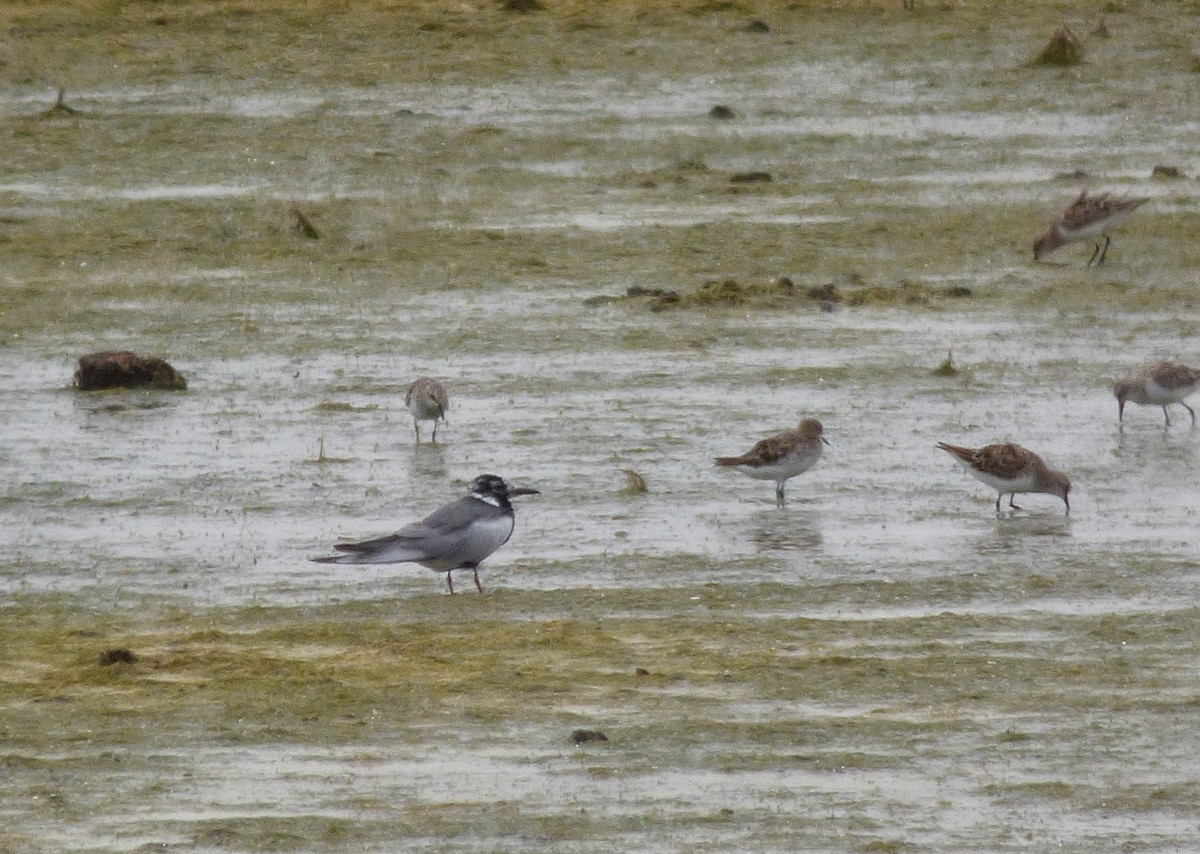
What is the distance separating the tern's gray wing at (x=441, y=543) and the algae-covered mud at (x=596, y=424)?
0.66ft

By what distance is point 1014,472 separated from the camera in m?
12.1

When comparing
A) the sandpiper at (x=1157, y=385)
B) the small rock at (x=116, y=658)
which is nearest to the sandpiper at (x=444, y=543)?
the small rock at (x=116, y=658)

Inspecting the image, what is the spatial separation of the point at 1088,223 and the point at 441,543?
8.15 metres

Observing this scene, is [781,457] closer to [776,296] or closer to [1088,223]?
[776,296]

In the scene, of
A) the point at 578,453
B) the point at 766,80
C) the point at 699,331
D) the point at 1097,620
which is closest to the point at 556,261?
the point at 699,331

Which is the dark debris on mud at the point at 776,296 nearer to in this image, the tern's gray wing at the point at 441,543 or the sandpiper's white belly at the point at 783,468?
the sandpiper's white belly at the point at 783,468

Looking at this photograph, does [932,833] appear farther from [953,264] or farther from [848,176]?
[848,176]

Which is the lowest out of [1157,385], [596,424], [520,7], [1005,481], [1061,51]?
[596,424]

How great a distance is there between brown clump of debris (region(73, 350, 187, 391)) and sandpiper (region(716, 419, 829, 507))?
146 inches

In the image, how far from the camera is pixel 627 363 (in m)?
15.3

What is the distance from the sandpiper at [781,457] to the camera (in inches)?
485

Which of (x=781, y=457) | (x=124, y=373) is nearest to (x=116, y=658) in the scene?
(x=781, y=457)

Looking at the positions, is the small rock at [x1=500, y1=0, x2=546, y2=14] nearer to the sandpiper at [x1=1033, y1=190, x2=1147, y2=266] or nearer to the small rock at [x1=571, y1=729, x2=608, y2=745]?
the sandpiper at [x1=1033, y1=190, x2=1147, y2=266]

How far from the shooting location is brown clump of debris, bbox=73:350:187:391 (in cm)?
1471
